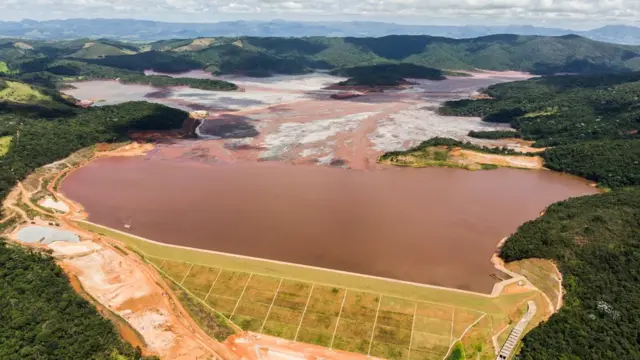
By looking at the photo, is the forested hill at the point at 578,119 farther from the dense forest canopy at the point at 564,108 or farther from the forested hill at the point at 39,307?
the forested hill at the point at 39,307

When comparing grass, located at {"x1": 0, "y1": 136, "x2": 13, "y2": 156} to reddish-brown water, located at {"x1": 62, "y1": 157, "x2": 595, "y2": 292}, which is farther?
grass, located at {"x1": 0, "y1": 136, "x2": 13, "y2": 156}

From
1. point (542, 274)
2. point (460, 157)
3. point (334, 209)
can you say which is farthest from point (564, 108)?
point (542, 274)

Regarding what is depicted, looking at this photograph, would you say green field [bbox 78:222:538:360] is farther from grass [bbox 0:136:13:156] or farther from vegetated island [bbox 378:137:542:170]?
grass [bbox 0:136:13:156]

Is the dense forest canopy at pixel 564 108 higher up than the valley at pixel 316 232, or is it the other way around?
the dense forest canopy at pixel 564 108

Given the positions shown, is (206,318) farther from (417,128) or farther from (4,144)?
(417,128)

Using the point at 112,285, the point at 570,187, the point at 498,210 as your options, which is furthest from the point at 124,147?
the point at 570,187

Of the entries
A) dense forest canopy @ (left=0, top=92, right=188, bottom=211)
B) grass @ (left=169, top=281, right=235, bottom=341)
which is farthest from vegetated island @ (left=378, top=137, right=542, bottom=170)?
dense forest canopy @ (left=0, top=92, right=188, bottom=211)

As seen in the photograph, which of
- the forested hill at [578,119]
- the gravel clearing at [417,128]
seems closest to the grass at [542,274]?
the forested hill at [578,119]
